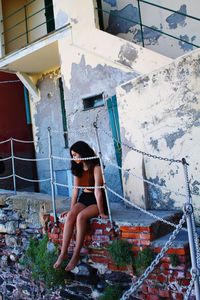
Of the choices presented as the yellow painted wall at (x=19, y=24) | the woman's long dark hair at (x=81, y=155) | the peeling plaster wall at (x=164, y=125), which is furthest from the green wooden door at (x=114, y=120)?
the yellow painted wall at (x=19, y=24)

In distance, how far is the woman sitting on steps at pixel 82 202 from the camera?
14.1 ft

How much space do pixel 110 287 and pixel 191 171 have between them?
1.83m

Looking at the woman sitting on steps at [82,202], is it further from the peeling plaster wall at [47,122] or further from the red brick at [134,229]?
the peeling plaster wall at [47,122]

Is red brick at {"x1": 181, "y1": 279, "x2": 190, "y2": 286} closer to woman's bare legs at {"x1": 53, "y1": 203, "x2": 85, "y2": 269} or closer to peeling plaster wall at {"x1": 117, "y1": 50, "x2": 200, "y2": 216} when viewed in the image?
peeling plaster wall at {"x1": 117, "y1": 50, "x2": 200, "y2": 216}

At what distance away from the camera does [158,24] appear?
7184 millimetres

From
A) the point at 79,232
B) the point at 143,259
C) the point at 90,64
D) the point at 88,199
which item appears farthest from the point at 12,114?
the point at 143,259

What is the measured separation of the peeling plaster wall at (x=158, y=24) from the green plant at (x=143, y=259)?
4378 millimetres

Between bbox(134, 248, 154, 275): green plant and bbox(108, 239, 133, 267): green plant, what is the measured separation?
0.38 feet

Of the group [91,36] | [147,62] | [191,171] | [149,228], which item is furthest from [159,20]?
[149,228]

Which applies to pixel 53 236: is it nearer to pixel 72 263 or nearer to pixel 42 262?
pixel 42 262

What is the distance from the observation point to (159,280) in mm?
3756

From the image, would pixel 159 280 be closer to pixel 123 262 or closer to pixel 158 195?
pixel 123 262

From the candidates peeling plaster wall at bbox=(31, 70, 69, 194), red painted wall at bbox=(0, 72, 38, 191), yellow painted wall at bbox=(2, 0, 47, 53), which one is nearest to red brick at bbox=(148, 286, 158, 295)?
peeling plaster wall at bbox=(31, 70, 69, 194)

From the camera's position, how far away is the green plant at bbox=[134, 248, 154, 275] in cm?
382
